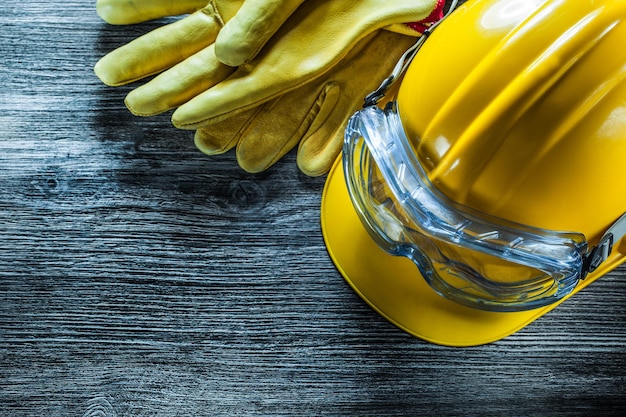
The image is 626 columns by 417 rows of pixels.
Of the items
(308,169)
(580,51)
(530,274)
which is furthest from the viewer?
(308,169)

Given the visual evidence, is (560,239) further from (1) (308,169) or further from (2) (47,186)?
(2) (47,186)

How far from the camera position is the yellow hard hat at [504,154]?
1.68 feet

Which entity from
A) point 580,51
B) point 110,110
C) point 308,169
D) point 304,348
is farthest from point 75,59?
point 580,51

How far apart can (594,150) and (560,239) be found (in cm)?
10

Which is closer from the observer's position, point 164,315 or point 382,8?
point 382,8

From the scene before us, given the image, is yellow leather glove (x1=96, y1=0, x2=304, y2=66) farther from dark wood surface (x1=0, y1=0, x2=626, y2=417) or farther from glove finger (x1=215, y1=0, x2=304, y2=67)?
dark wood surface (x1=0, y1=0, x2=626, y2=417)

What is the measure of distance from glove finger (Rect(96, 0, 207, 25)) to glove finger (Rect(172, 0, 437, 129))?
0.12 metres

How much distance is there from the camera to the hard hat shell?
51 cm

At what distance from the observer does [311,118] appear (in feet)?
2.62

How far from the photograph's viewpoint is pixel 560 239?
1.93ft

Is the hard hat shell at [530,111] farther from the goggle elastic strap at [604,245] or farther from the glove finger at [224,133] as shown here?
the glove finger at [224,133]

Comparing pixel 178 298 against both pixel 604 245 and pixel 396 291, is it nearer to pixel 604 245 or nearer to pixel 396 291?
pixel 396 291

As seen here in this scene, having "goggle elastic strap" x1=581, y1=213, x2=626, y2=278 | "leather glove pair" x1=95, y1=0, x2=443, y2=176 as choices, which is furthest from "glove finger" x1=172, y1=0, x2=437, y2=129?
→ "goggle elastic strap" x1=581, y1=213, x2=626, y2=278

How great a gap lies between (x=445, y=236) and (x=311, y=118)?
27cm
